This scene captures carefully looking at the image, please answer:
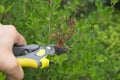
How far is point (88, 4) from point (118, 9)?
482mm

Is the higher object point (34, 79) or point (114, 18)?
point (34, 79)

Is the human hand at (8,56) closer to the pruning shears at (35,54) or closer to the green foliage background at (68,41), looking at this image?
the pruning shears at (35,54)

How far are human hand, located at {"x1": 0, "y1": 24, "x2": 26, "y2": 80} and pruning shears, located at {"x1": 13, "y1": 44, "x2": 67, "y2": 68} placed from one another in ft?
0.25

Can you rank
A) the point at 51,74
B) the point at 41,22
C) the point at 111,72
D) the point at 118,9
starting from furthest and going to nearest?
the point at 118,9, the point at 111,72, the point at 41,22, the point at 51,74

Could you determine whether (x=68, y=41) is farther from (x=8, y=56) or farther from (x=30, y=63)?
(x=8, y=56)

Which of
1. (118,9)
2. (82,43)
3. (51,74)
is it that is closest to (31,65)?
(51,74)

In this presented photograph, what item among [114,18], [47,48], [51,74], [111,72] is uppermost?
[47,48]

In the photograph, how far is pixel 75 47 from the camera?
5.56ft

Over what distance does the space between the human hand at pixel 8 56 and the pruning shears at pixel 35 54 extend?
0.25 ft

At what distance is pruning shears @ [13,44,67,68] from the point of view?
4.55ft

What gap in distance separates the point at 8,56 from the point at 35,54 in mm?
288

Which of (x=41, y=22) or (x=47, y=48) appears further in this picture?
(x=41, y=22)

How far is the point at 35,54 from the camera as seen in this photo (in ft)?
4.85

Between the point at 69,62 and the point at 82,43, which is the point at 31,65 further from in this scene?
the point at 82,43
